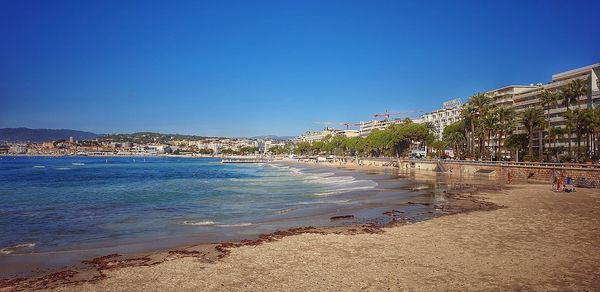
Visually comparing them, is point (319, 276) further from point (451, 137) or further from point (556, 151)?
point (451, 137)

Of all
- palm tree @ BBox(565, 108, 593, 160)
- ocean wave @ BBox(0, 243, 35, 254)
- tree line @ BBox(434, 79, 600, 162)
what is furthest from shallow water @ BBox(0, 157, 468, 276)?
tree line @ BBox(434, 79, 600, 162)

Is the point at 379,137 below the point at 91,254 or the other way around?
the other way around

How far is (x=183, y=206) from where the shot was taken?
1088 inches

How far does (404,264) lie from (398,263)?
20cm

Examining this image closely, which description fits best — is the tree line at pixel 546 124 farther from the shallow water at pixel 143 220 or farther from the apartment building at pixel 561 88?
the shallow water at pixel 143 220

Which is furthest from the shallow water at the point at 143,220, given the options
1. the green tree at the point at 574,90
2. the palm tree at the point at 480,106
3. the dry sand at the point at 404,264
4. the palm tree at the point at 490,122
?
the palm tree at the point at 480,106

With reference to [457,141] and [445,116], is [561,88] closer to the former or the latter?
[457,141]

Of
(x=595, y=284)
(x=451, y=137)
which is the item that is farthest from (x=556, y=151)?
(x=595, y=284)

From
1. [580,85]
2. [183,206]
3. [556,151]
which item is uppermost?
[580,85]

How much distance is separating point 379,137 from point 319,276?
129 meters

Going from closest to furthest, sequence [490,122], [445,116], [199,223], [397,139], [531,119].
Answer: [199,223], [531,119], [490,122], [397,139], [445,116]

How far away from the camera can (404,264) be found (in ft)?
38.2

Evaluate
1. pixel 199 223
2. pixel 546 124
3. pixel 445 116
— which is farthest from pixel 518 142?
pixel 445 116

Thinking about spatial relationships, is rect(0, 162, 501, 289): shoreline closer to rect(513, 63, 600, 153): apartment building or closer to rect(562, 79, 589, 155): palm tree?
rect(562, 79, 589, 155): palm tree
